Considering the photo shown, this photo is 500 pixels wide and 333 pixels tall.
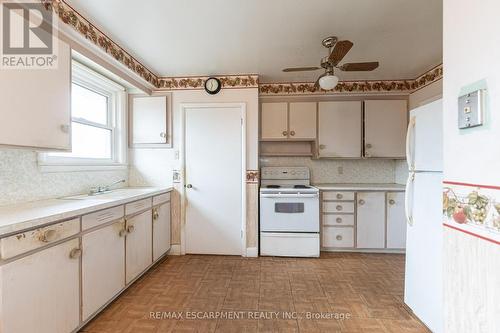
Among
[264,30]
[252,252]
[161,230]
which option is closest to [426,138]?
[264,30]

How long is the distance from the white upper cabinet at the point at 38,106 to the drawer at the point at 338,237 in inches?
121

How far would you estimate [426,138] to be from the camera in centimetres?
184

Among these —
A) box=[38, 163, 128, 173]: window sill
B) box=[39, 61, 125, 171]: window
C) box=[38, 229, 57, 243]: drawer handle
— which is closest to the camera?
box=[38, 229, 57, 243]: drawer handle

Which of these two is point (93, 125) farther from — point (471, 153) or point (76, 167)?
point (471, 153)

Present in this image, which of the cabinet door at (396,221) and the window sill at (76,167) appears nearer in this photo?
the window sill at (76,167)

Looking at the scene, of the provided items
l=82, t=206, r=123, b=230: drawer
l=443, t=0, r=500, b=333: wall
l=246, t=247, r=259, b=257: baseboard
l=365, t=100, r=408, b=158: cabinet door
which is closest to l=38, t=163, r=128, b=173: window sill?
l=82, t=206, r=123, b=230: drawer

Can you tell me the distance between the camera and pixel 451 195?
1.15m

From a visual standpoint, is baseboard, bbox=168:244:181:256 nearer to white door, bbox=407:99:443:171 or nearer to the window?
the window

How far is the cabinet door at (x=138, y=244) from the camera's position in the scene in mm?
2264

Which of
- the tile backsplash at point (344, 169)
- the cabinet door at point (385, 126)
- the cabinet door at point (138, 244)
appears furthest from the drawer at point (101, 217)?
the cabinet door at point (385, 126)

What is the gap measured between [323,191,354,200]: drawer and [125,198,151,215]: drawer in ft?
7.34

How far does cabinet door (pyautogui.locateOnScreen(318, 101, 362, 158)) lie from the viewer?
351 centimetres

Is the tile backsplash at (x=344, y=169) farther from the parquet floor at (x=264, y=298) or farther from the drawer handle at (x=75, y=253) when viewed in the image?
the drawer handle at (x=75, y=253)

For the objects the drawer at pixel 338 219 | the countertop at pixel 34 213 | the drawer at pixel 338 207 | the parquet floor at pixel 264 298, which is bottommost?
the parquet floor at pixel 264 298
